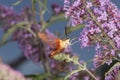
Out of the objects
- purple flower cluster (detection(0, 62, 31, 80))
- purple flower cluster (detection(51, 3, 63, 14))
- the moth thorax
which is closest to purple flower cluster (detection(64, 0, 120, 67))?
the moth thorax

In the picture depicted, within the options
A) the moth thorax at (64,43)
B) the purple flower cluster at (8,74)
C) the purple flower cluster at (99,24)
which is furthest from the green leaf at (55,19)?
the purple flower cluster at (8,74)

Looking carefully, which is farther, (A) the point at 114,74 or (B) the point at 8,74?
(A) the point at 114,74

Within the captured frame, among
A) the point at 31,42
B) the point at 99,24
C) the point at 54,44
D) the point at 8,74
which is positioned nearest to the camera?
the point at 8,74

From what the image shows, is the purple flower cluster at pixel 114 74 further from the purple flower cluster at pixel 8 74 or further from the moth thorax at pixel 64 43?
the purple flower cluster at pixel 8 74

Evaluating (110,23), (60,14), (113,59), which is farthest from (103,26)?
(60,14)

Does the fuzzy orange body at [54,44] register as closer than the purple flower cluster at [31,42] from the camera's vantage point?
Yes

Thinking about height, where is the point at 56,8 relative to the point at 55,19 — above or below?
above

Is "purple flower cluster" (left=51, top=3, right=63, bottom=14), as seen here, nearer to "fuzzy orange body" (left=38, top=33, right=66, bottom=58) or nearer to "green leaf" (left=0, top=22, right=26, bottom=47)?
"green leaf" (left=0, top=22, right=26, bottom=47)

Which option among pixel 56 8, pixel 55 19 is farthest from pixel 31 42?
pixel 55 19

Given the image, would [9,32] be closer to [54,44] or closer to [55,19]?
[55,19]
